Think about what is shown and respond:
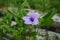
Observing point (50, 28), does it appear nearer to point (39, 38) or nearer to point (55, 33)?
point (55, 33)

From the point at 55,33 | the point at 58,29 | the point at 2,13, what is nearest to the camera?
the point at 55,33

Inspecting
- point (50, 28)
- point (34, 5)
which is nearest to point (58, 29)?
point (50, 28)

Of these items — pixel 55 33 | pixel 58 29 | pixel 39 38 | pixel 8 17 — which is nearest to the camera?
pixel 8 17

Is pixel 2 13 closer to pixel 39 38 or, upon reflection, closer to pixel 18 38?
pixel 39 38

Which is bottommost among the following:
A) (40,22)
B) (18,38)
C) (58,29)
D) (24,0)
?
(58,29)

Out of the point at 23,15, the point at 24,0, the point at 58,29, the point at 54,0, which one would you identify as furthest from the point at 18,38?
the point at 54,0

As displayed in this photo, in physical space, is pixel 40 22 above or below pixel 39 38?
above

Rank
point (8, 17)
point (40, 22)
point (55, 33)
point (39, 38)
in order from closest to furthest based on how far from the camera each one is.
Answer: point (40, 22), point (8, 17), point (39, 38), point (55, 33)

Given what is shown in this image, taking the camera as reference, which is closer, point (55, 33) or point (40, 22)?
point (40, 22)

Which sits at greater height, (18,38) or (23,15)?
(23,15)
